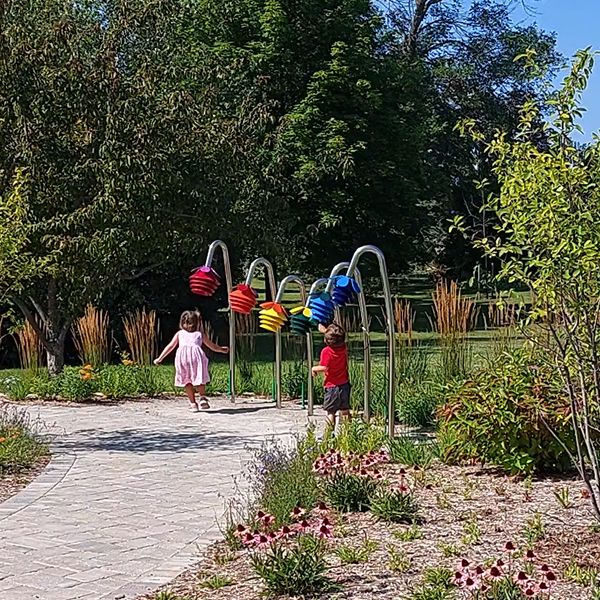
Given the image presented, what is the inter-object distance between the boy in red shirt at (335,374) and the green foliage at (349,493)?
3447 mm

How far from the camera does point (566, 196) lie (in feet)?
15.9

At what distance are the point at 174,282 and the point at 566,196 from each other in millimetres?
17969

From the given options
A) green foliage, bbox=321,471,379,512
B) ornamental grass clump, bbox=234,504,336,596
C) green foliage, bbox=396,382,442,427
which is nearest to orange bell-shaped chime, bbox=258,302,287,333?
green foliage, bbox=396,382,442,427

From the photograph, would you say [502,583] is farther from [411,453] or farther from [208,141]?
[208,141]

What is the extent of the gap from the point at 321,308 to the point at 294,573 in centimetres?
487

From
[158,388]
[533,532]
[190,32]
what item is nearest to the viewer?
[533,532]

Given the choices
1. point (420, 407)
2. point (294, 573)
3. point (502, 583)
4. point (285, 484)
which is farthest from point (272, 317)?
point (502, 583)

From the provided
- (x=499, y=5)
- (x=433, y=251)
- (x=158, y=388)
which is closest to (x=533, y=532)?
(x=158, y=388)

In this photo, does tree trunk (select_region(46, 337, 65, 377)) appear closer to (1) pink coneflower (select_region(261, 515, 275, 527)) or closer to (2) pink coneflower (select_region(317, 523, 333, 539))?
(1) pink coneflower (select_region(261, 515, 275, 527))

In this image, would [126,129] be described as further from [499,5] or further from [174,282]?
[499,5]

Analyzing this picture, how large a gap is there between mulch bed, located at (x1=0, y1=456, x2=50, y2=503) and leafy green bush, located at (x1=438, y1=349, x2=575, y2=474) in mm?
3445

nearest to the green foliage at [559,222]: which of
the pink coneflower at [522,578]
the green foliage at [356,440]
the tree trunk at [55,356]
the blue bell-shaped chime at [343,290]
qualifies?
the pink coneflower at [522,578]

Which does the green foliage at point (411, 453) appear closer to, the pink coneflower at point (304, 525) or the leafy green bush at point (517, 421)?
the leafy green bush at point (517, 421)

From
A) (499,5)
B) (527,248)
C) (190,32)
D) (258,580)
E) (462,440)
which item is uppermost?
(499,5)
